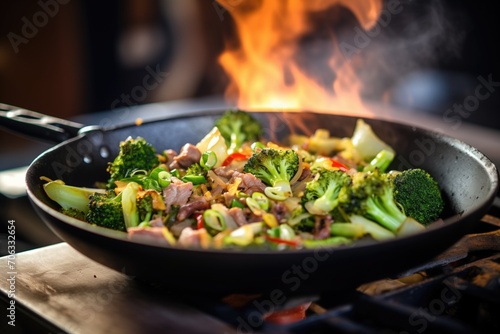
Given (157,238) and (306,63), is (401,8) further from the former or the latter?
(157,238)

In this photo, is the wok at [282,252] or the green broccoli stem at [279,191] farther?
the green broccoli stem at [279,191]

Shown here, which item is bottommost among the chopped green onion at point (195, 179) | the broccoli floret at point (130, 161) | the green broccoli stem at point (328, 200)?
the green broccoli stem at point (328, 200)

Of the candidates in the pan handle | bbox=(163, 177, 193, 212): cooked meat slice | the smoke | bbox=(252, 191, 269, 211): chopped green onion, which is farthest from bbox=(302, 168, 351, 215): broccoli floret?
the smoke

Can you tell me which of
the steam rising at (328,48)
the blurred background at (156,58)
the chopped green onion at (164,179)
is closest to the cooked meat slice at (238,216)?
the chopped green onion at (164,179)

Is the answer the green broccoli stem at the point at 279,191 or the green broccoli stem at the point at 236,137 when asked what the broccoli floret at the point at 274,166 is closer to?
the green broccoli stem at the point at 279,191

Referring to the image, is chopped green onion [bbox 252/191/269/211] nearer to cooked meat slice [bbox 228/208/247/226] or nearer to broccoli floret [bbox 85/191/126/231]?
cooked meat slice [bbox 228/208/247/226]

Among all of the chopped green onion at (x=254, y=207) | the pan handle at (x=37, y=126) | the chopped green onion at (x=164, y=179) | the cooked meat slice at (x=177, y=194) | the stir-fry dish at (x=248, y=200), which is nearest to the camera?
the stir-fry dish at (x=248, y=200)
